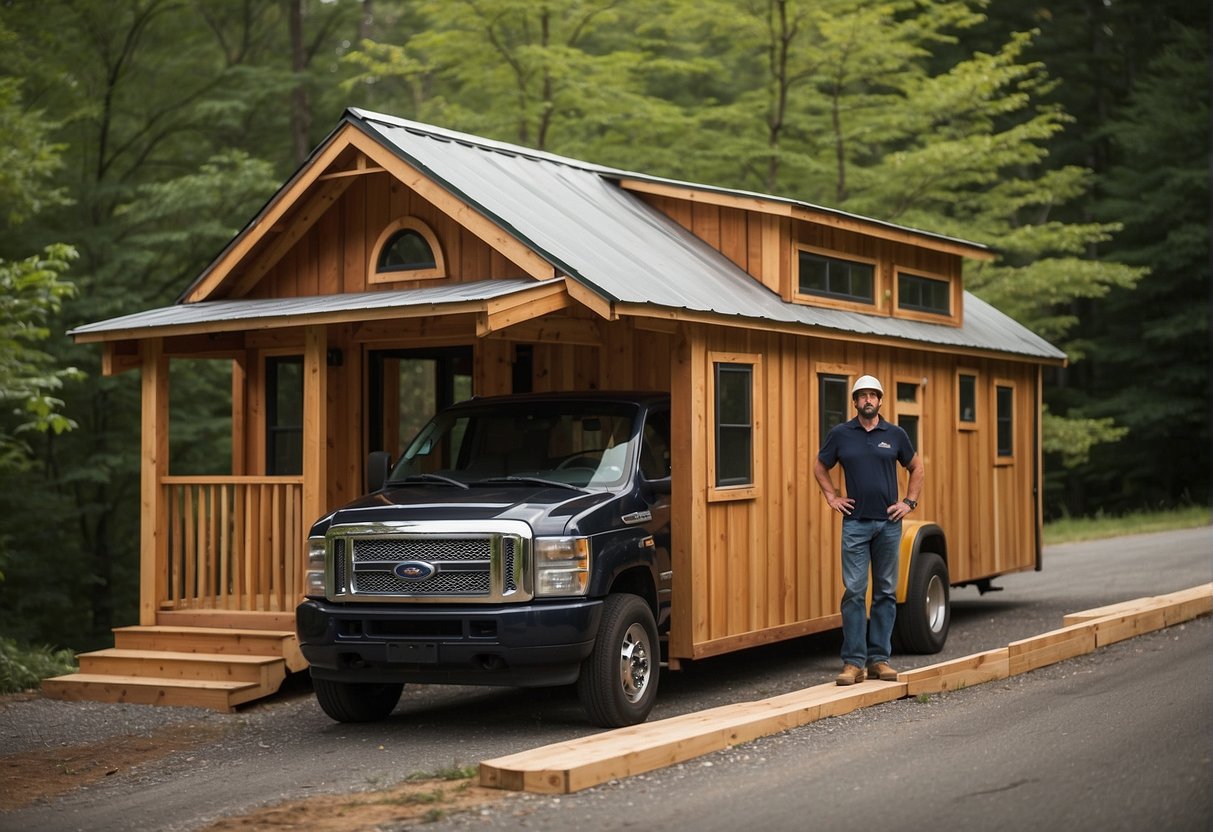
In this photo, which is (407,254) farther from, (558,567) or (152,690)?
(558,567)

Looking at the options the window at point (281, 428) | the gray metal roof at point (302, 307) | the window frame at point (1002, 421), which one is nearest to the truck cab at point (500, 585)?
the gray metal roof at point (302, 307)

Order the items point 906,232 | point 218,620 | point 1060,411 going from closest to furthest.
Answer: point 218,620, point 906,232, point 1060,411

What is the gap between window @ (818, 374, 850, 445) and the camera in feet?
44.2

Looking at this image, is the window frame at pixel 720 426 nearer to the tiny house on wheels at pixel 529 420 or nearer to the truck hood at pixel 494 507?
the tiny house on wheels at pixel 529 420

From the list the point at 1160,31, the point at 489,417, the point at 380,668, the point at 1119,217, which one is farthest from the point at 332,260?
the point at 1160,31

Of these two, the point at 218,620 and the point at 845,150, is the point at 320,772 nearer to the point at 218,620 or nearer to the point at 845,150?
the point at 218,620

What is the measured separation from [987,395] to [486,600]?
9.15 metres

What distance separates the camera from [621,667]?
9.88 metres

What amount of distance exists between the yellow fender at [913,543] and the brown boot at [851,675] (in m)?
2.70

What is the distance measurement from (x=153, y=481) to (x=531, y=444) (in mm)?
4072

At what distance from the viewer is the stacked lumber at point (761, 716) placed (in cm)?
766

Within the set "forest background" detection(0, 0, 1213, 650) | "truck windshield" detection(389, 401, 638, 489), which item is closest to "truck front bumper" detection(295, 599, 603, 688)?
"truck windshield" detection(389, 401, 638, 489)

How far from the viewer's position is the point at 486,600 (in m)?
9.48

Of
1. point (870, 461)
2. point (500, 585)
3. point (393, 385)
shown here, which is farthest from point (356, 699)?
point (393, 385)
